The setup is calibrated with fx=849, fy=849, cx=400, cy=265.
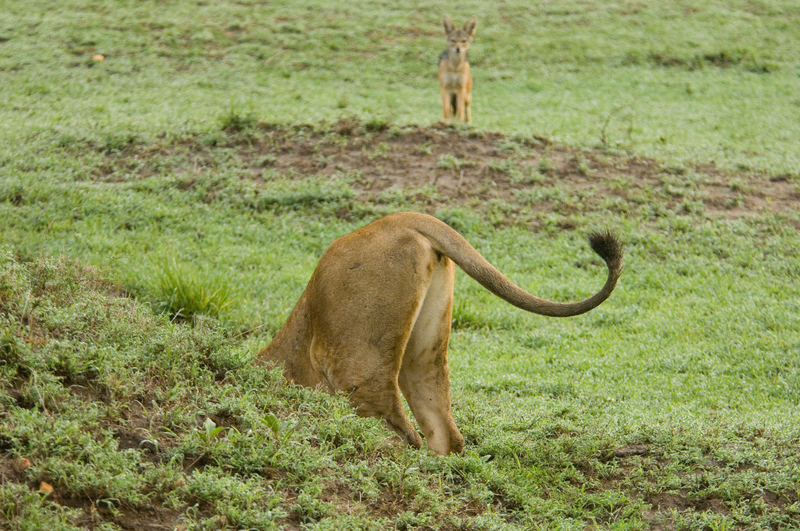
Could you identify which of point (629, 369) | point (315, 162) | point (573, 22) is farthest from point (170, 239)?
point (573, 22)

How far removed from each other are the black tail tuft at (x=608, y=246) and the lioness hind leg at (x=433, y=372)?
790 mm

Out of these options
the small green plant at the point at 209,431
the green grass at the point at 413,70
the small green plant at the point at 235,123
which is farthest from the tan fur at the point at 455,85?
the small green plant at the point at 209,431

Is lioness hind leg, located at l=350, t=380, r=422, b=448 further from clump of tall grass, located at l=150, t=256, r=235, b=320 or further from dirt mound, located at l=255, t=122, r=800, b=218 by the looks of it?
dirt mound, located at l=255, t=122, r=800, b=218

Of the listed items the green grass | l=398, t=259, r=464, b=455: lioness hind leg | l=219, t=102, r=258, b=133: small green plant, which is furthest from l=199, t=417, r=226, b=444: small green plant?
the green grass

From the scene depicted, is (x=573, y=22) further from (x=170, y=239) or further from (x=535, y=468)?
(x=535, y=468)

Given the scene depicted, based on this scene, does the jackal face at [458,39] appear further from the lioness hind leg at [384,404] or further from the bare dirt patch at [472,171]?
the lioness hind leg at [384,404]

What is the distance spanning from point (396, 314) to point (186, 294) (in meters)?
2.93

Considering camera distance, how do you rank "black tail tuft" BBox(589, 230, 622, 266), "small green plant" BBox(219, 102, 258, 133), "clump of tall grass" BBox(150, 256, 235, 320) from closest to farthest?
"black tail tuft" BBox(589, 230, 622, 266) < "clump of tall grass" BBox(150, 256, 235, 320) < "small green plant" BBox(219, 102, 258, 133)

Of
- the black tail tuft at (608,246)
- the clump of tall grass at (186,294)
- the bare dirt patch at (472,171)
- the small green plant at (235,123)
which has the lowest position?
the clump of tall grass at (186,294)

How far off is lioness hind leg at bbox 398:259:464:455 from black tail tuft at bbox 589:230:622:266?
0.79m

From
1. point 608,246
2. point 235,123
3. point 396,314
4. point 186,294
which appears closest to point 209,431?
point 396,314

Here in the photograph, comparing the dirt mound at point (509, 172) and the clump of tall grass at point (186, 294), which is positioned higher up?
the dirt mound at point (509, 172)

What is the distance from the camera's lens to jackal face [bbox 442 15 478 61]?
1378 centimetres

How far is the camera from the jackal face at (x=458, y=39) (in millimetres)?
13782
